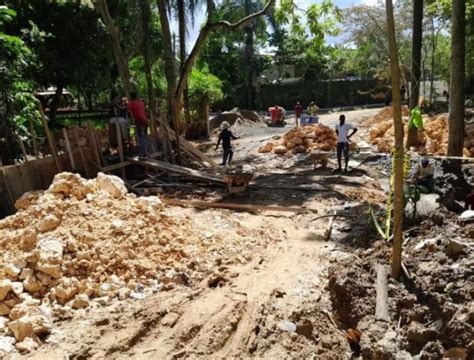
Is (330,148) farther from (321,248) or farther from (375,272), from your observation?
(375,272)

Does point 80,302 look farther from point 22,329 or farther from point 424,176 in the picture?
point 424,176

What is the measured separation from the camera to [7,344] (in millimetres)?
4715

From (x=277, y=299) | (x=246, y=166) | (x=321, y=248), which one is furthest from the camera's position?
(x=246, y=166)

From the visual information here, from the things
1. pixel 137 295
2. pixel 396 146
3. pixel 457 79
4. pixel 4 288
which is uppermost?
pixel 457 79

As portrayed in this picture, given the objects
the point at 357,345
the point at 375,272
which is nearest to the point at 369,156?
the point at 375,272

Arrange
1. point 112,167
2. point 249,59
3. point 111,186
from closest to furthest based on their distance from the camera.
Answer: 1. point 111,186
2. point 112,167
3. point 249,59

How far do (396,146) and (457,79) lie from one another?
656 cm

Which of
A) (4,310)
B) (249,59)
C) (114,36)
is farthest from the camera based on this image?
(249,59)

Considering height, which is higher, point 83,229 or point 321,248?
point 83,229

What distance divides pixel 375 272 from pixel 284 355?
1.84 m

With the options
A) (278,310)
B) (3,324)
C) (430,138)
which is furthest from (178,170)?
(430,138)

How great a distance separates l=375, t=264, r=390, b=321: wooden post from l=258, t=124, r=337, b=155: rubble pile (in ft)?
37.3

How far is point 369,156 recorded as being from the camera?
15750mm

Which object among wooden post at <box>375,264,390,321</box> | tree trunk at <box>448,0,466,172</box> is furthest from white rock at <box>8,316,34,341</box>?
tree trunk at <box>448,0,466,172</box>
